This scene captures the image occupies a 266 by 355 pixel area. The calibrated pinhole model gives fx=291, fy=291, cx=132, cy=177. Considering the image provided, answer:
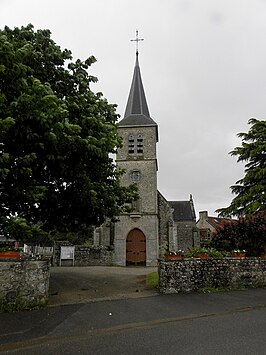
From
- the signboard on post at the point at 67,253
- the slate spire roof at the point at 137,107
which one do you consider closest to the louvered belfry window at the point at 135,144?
the slate spire roof at the point at 137,107

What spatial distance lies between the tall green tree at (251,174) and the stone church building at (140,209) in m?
6.77

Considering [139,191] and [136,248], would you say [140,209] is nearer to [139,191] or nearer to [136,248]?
[139,191]

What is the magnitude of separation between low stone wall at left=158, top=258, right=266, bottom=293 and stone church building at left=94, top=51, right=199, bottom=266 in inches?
520

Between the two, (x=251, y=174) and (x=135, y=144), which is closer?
(x=251, y=174)

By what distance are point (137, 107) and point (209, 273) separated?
21.1 m

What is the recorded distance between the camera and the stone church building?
24.4 m

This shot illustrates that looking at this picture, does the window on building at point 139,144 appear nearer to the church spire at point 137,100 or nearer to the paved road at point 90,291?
the church spire at point 137,100

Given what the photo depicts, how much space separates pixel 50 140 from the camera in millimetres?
7035

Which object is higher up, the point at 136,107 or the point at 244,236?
the point at 136,107

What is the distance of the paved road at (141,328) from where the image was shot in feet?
16.0

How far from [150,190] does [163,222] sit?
12.4ft

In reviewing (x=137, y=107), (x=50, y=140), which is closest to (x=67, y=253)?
(x=137, y=107)

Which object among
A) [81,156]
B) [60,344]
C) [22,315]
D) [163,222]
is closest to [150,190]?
[163,222]

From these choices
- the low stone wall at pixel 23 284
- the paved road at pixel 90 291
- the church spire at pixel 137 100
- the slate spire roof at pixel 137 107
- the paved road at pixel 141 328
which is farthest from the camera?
the church spire at pixel 137 100
